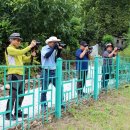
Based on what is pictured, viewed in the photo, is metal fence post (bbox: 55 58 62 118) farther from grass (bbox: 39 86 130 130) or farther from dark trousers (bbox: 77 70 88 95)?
dark trousers (bbox: 77 70 88 95)

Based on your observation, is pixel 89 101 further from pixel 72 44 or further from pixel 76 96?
pixel 72 44

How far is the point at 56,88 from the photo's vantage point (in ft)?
22.1

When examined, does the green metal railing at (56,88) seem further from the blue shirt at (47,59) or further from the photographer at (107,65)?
the blue shirt at (47,59)

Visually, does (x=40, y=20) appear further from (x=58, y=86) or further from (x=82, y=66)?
(x=58, y=86)

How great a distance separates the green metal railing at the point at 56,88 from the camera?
19.1 feet

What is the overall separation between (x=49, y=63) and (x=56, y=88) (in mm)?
587

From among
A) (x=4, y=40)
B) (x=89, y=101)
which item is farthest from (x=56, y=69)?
(x=4, y=40)

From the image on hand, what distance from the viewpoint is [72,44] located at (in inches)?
637

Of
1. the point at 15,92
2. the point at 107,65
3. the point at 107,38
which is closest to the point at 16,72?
the point at 15,92

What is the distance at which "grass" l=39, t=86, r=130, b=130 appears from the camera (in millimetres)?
6359

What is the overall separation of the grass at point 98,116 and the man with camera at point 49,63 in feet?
1.28

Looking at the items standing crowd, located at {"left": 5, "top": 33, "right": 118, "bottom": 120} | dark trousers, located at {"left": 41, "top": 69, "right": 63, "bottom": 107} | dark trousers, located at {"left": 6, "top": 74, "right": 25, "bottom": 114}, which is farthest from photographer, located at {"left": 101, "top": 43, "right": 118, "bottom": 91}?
dark trousers, located at {"left": 6, "top": 74, "right": 25, "bottom": 114}

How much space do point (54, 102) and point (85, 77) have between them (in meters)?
1.47

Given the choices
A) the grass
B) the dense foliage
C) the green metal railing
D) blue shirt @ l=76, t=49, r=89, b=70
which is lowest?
the grass
